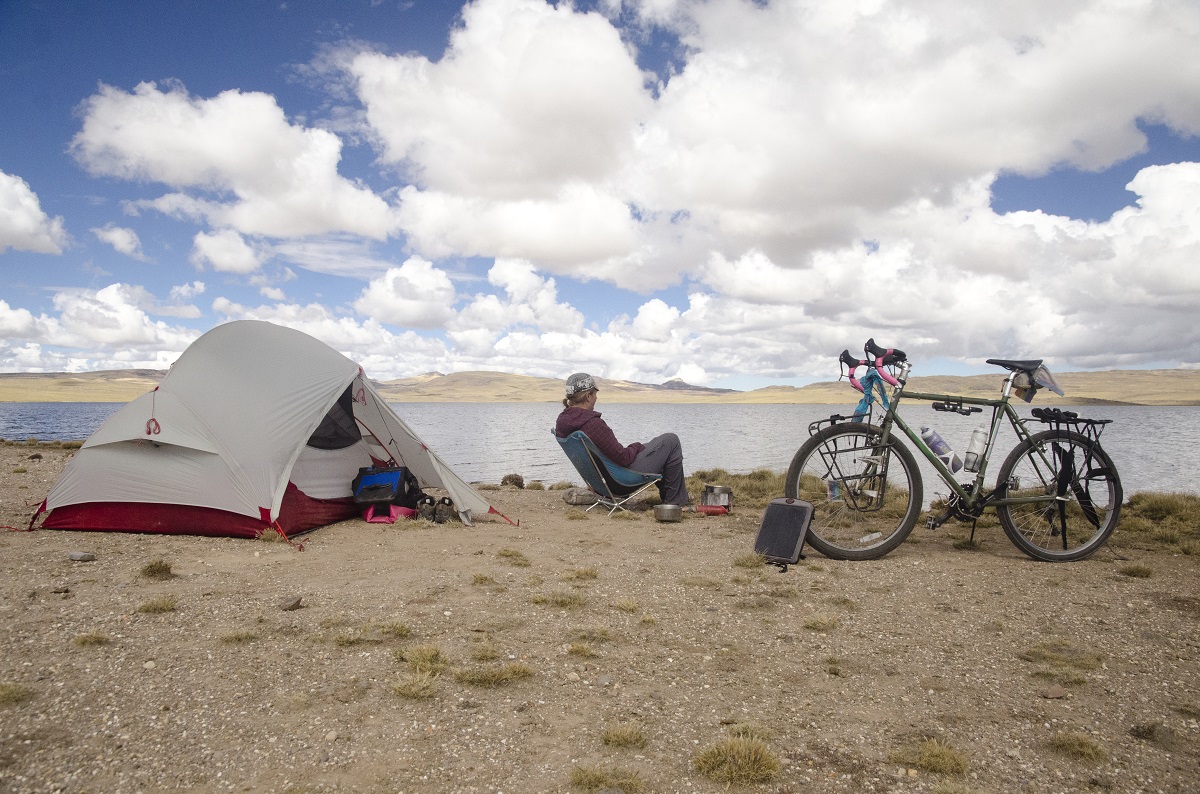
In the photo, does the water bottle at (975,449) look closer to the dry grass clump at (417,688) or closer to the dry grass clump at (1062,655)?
the dry grass clump at (1062,655)

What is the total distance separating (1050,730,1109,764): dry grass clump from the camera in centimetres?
336

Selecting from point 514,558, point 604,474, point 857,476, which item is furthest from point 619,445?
point 857,476

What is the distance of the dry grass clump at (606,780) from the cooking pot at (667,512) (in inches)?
269

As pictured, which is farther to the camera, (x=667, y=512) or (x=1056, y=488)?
(x=667, y=512)

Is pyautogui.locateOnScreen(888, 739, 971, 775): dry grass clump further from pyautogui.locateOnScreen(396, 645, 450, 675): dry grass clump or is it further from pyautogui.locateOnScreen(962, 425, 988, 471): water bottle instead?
pyautogui.locateOnScreen(962, 425, 988, 471): water bottle

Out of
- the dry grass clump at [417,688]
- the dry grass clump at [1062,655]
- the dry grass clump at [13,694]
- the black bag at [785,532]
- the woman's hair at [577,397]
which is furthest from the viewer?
the woman's hair at [577,397]

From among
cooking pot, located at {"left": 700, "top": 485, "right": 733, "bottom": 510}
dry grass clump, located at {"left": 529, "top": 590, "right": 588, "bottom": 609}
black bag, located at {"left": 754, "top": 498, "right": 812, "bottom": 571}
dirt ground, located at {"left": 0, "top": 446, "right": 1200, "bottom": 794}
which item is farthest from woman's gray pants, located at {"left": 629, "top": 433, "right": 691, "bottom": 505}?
dry grass clump, located at {"left": 529, "top": 590, "right": 588, "bottom": 609}

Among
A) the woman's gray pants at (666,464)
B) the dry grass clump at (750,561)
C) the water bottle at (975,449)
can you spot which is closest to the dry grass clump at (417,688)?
the dry grass clump at (750,561)

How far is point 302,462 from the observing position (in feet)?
29.9

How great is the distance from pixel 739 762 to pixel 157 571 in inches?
224

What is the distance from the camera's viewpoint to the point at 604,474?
34.4 feet

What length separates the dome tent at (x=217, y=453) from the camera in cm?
814

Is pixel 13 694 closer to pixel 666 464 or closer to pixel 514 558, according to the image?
pixel 514 558

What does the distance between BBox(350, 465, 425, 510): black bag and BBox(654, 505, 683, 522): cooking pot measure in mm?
3549
